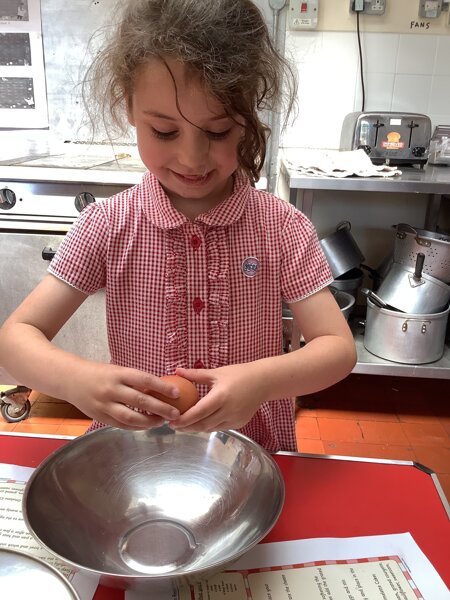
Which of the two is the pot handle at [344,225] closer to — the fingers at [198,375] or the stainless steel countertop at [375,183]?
the stainless steel countertop at [375,183]

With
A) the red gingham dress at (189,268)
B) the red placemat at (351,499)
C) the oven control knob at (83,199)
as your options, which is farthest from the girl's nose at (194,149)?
the oven control knob at (83,199)

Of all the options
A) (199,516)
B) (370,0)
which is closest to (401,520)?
(199,516)

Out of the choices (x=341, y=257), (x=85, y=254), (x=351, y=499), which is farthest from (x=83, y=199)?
(x=351, y=499)

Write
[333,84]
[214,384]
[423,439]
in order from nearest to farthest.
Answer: [214,384] → [423,439] → [333,84]

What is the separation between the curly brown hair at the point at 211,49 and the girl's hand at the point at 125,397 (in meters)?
0.34

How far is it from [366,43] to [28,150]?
128 cm

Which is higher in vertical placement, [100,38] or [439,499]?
[100,38]

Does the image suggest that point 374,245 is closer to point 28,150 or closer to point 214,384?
point 28,150

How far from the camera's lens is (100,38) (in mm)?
1949

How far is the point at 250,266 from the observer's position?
846mm

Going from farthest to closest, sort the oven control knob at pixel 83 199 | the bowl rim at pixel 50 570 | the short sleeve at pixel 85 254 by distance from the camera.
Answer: the oven control knob at pixel 83 199, the short sleeve at pixel 85 254, the bowl rim at pixel 50 570

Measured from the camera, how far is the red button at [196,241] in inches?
32.3

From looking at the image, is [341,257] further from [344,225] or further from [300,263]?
[300,263]

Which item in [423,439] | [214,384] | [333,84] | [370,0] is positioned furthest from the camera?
[333,84]
